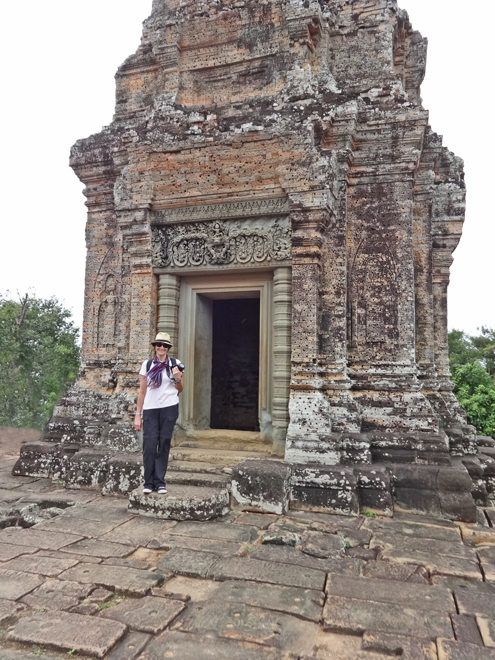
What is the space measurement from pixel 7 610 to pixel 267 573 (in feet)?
5.40

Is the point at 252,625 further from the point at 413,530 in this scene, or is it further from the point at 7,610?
the point at 413,530

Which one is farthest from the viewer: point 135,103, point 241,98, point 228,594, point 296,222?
point 135,103

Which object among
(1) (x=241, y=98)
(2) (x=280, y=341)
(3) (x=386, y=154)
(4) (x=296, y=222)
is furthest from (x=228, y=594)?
(1) (x=241, y=98)

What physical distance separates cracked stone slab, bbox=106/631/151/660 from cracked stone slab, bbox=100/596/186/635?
0.18ft

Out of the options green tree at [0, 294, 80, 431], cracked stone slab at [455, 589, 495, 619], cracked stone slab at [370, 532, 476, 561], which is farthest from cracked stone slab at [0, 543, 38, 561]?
green tree at [0, 294, 80, 431]

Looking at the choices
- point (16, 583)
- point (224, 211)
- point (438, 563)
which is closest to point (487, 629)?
point (438, 563)

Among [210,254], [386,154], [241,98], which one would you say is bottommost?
[210,254]

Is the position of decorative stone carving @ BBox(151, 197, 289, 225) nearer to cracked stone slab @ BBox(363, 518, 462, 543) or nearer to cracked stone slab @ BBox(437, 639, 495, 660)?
cracked stone slab @ BBox(363, 518, 462, 543)

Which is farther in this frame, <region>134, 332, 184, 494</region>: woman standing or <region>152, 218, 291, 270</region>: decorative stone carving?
<region>152, 218, 291, 270</region>: decorative stone carving

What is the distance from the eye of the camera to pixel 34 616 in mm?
2697

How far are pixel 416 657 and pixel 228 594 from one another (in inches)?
45.8

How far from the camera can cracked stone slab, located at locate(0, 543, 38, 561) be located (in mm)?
3535

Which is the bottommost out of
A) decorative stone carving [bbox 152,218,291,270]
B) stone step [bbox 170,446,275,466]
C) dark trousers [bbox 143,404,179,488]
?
stone step [bbox 170,446,275,466]

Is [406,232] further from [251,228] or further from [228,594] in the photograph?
[228,594]
